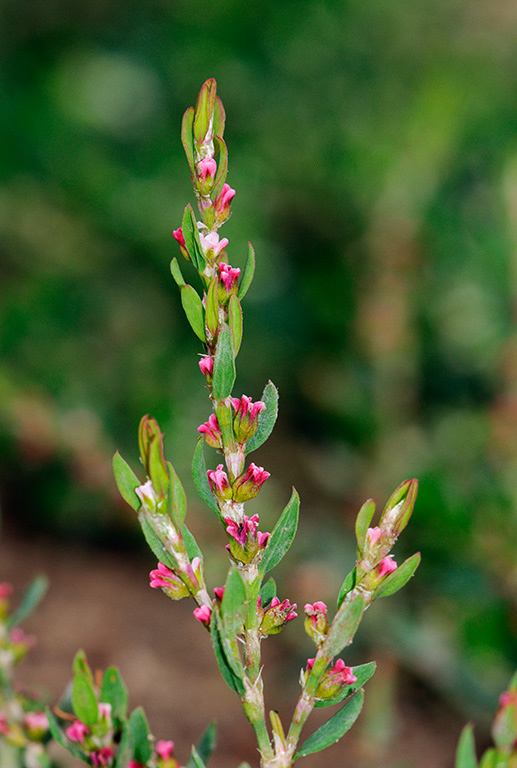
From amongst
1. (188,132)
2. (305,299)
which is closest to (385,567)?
(188,132)

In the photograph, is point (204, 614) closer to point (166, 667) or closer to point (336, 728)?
point (336, 728)

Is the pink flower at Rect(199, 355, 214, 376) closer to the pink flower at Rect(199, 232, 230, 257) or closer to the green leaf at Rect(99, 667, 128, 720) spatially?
the pink flower at Rect(199, 232, 230, 257)

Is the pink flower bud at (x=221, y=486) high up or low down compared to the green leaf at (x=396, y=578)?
up

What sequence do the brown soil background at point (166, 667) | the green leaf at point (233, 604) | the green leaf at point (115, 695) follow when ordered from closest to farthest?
the green leaf at point (233, 604) < the green leaf at point (115, 695) < the brown soil background at point (166, 667)

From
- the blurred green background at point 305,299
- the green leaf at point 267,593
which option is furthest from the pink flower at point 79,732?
the blurred green background at point 305,299

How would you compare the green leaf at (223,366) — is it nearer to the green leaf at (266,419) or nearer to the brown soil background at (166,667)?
Answer: the green leaf at (266,419)

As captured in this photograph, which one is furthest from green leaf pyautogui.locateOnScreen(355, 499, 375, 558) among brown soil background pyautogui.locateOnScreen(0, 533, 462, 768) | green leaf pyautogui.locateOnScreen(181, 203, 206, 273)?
brown soil background pyautogui.locateOnScreen(0, 533, 462, 768)

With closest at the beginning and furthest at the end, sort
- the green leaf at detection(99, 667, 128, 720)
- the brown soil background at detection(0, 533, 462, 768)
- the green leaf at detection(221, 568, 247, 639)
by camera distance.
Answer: the green leaf at detection(221, 568, 247, 639) → the green leaf at detection(99, 667, 128, 720) → the brown soil background at detection(0, 533, 462, 768)

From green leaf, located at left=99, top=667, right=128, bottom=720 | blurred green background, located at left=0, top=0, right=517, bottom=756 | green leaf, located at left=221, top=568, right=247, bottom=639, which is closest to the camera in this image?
green leaf, located at left=221, top=568, right=247, bottom=639
